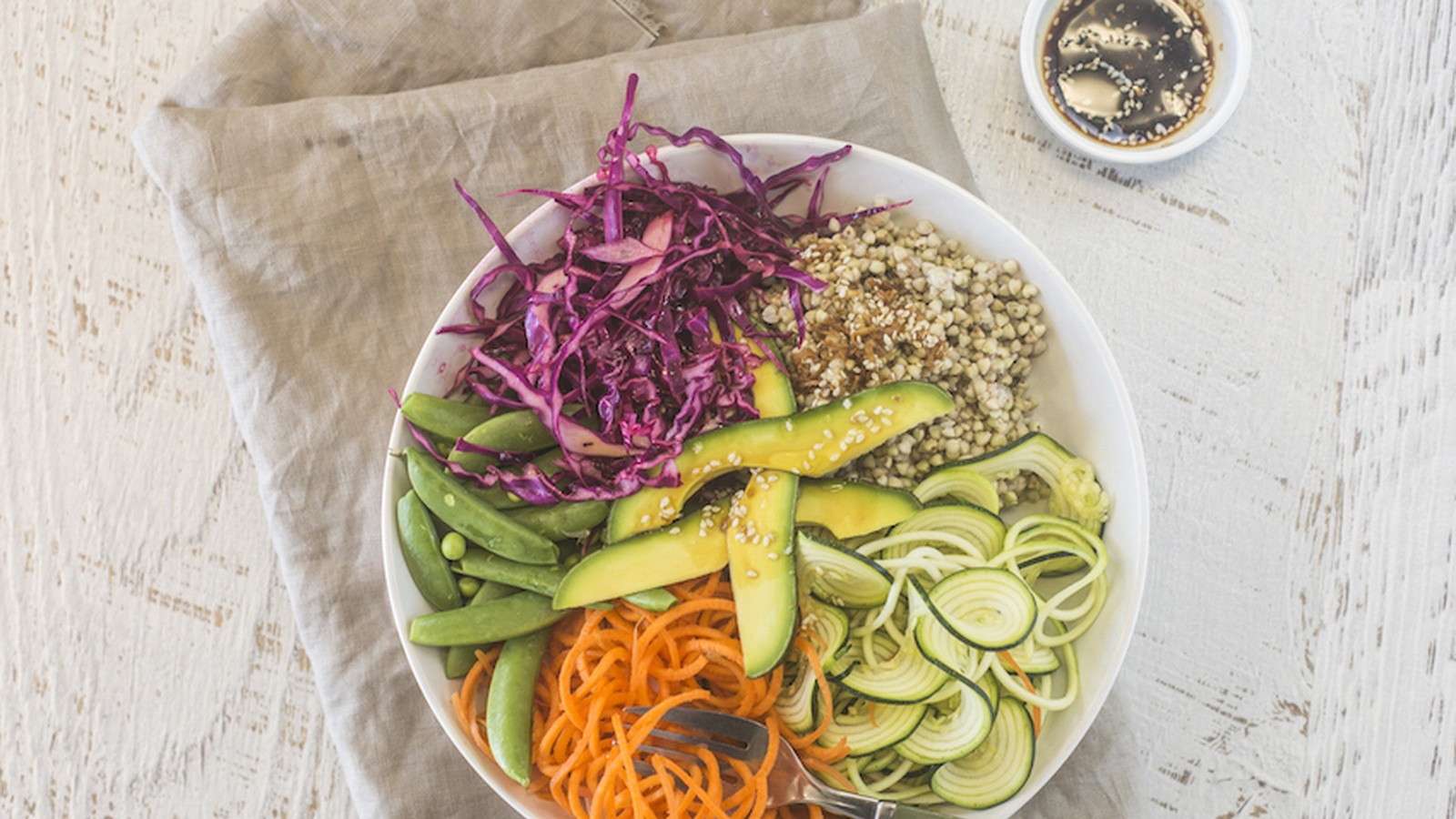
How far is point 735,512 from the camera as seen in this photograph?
1.86 meters

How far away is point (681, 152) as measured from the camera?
1.98m

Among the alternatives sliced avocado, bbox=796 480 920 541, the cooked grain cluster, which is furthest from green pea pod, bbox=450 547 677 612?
the cooked grain cluster

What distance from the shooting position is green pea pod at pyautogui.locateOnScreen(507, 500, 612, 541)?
6.29 ft

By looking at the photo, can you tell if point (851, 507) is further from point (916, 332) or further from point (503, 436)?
point (503, 436)

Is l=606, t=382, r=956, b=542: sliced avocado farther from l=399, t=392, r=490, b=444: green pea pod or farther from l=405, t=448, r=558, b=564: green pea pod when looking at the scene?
l=399, t=392, r=490, b=444: green pea pod

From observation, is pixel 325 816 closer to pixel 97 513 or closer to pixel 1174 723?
pixel 97 513

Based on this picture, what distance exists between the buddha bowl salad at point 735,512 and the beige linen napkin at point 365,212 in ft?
0.90

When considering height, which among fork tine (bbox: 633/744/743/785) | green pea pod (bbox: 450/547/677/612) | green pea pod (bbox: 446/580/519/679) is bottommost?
fork tine (bbox: 633/744/743/785)

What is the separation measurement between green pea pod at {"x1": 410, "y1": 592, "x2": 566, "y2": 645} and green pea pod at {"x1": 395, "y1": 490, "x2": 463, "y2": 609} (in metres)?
0.05

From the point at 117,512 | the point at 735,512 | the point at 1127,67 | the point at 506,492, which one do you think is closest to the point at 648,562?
the point at 735,512

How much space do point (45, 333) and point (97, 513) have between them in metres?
0.46

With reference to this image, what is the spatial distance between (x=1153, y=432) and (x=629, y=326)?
4.24ft

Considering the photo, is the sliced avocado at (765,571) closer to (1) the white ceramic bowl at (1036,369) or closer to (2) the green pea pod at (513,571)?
(2) the green pea pod at (513,571)

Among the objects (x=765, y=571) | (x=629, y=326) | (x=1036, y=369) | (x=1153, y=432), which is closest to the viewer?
(x=765, y=571)
